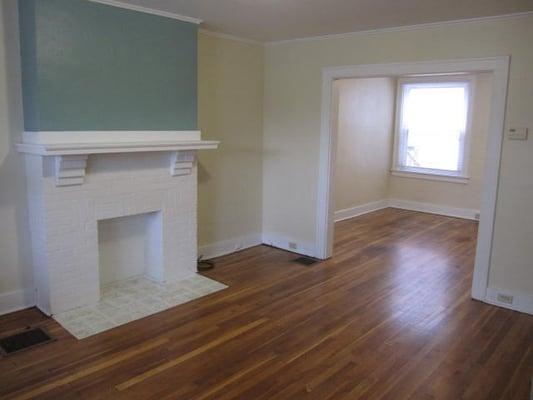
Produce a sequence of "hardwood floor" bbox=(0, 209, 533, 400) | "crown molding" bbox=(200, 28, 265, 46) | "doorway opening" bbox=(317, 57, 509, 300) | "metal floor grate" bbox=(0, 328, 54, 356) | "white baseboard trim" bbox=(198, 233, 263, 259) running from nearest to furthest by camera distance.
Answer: "hardwood floor" bbox=(0, 209, 533, 400) < "metal floor grate" bbox=(0, 328, 54, 356) < "doorway opening" bbox=(317, 57, 509, 300) < "crown molding" bbox=(200, 28, 265, 46) < "white baseboard trim" bbox=(198, 233, 263, 259)

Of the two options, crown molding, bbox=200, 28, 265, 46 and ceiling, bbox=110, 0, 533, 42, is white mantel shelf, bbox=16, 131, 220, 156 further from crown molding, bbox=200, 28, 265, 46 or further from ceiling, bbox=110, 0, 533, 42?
crown molding, bbox=200, 28, 265, 46

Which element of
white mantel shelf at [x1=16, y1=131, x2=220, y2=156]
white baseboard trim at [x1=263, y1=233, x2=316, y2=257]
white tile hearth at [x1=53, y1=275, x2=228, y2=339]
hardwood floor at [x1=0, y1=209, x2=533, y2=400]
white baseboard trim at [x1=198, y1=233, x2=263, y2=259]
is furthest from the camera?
white baseboard trim at [x1=263, y1=233, x2=316, y2=257]

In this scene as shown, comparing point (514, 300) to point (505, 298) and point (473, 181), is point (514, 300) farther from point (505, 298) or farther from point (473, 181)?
point (473, 181)

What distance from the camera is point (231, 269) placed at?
4.56 m

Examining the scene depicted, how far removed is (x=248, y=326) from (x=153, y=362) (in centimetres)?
78

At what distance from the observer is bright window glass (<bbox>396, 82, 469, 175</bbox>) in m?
7.04

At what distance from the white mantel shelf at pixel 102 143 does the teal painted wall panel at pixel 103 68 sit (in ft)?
0.18

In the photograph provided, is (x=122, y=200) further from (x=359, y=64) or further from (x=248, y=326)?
(x=359, y=64)

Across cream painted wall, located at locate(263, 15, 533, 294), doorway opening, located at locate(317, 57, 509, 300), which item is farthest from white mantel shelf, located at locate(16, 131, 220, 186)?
doorway opening, located at locate(317, 57, 509, 300)

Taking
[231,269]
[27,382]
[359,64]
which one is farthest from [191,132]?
[27,382]

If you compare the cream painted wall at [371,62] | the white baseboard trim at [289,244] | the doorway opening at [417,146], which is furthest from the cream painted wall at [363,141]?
the white baseboard trim at [289,244]

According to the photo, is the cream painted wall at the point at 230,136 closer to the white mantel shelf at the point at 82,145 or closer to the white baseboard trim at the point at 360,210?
the white mantel shelf at the point at 82,145

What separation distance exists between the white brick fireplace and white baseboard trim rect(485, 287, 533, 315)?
2763 mm

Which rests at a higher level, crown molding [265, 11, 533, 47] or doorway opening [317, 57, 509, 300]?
crown molding [265, 11, 533, 47]
